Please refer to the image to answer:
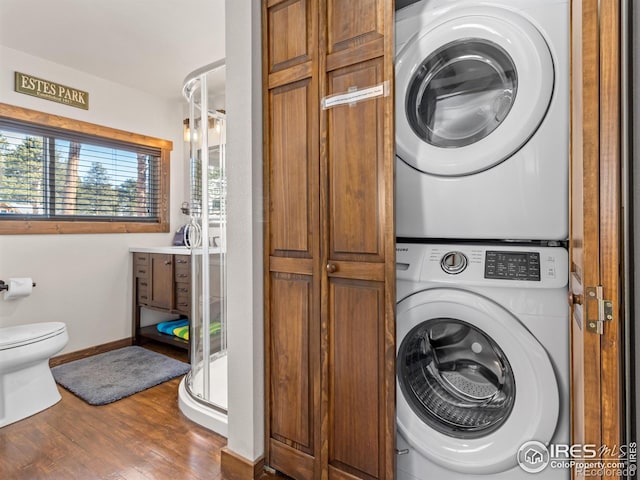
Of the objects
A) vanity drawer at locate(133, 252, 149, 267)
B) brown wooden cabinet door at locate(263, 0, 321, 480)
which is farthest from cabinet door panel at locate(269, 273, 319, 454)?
vanity drawer at locate(133, 252, 149, 267)

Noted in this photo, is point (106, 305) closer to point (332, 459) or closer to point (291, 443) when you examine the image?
point (291, 443)

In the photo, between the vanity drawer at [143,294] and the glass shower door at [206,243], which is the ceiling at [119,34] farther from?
the vanity drawer at [143,294]

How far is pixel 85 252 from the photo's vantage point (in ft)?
9.91

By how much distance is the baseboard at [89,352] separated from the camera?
2.83 m

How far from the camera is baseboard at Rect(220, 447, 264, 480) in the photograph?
150cm

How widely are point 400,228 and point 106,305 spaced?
296 centimetres

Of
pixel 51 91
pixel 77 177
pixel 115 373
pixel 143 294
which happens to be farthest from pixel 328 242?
pixel 51 91

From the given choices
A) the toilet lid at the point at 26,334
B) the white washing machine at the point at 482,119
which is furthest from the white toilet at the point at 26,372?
the white washing machine at the point at 482,119

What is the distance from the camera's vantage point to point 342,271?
52.3 inches

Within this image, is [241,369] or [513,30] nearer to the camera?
[513,30]

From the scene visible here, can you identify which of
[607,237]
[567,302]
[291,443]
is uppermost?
[607,237]

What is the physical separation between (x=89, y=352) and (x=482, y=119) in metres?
3.40

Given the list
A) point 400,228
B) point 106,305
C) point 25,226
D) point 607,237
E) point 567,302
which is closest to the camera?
point 607,237

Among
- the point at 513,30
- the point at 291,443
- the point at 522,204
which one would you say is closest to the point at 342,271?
the point at 522,204
